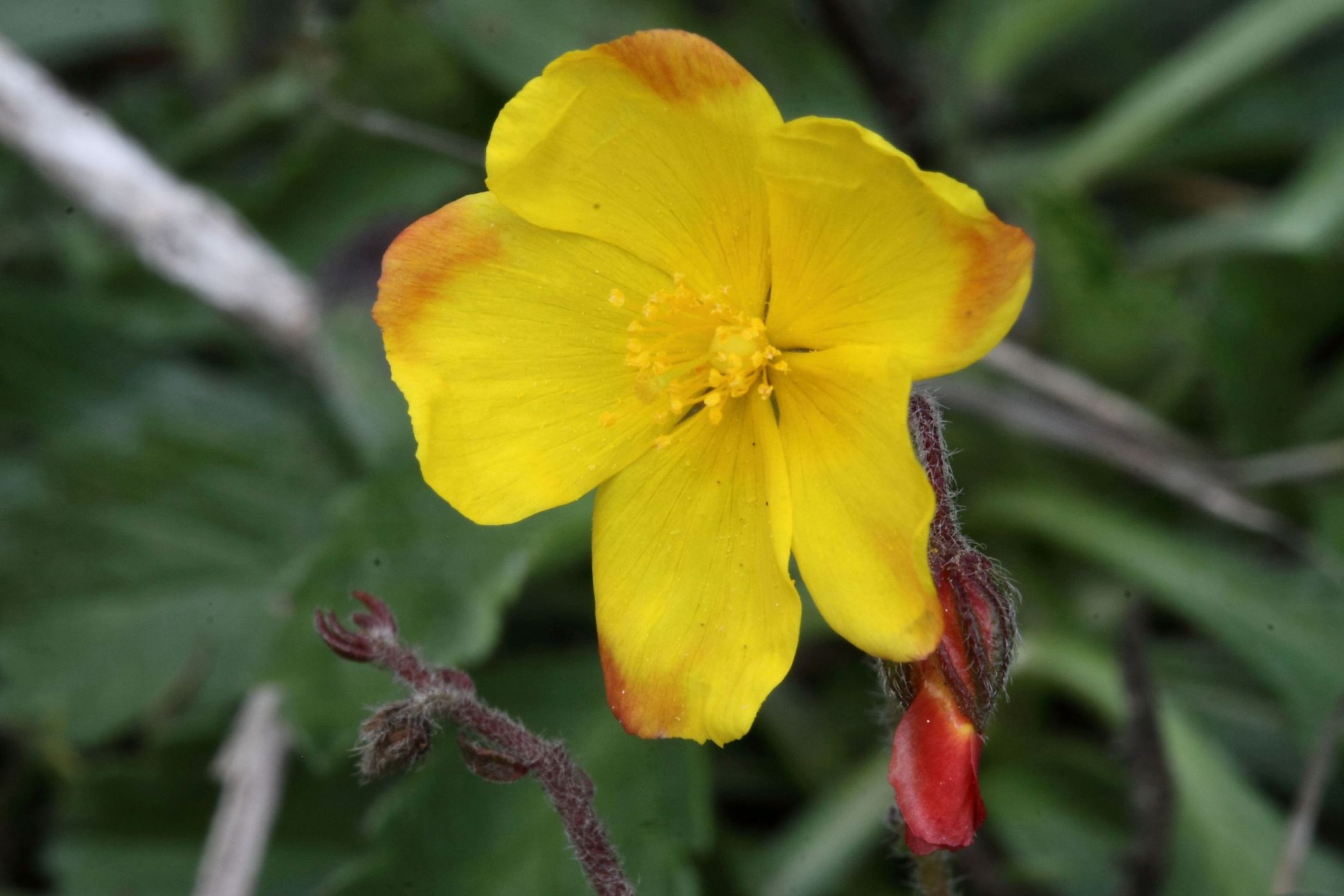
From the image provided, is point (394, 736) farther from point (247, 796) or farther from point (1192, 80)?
point (1192, 80)

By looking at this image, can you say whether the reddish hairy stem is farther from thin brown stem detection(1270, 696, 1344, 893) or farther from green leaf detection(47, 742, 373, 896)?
green leaf detection(47, 742, 373, 896)

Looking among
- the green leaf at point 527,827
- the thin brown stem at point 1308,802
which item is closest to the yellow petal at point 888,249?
the green leaf at point 527,827

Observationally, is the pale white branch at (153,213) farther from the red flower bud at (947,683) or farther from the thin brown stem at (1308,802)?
the thin brown stem at (1308,802)

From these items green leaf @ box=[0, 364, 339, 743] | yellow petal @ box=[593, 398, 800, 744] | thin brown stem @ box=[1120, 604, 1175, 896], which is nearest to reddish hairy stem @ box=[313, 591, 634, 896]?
yellow petal @ box=[593, 398, 800, 744]

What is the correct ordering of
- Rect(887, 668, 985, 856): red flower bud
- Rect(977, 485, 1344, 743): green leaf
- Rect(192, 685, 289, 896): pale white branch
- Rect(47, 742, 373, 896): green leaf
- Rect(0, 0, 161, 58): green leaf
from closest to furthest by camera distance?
Rect(887, 668, 985, 856): red flower bud → Rect(192, 685, 289, 896): pale white branch → Rect(977, 485, 1344, 743): green leaf → Rect(47, 742, 373, 896): green leaf → Rect(0, 0, 161, 58): green leaf

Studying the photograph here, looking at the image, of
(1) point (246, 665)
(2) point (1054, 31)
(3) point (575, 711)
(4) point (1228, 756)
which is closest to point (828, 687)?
(3) point (575, 711)

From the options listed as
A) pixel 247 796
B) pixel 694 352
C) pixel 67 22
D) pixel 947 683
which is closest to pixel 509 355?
pixel 694 352

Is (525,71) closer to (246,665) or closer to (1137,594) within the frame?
(246,665)
